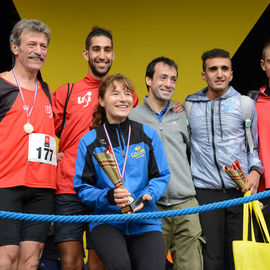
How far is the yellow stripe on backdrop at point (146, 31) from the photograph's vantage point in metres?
5.27

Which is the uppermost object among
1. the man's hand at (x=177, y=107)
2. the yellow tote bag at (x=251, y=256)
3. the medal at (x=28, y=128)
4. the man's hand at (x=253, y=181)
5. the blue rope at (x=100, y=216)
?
the man's hand at (x=177, y=107)

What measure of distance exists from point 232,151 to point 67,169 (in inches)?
47.9

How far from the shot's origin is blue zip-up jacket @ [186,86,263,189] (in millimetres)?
3197

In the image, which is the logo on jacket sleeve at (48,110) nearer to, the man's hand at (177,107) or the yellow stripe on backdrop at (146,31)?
the man's hand at (177,107)

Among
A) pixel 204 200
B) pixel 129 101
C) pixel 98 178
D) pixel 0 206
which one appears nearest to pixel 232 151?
pixel 204 200

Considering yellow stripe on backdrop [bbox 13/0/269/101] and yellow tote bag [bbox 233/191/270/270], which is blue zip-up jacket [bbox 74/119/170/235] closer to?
yellow tote bag [bbox 233/191/270/270]

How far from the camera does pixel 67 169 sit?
3.14m

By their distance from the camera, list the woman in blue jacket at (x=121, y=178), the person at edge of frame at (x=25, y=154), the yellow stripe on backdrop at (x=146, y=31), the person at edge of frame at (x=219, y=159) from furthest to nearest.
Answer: the yellow stripe on backdrop at (x=146, y=31) → the person at edge of frame at (x=219, y=159) → the person at edge of frame at (x=25, y=154) → the woman in blue jacket at (x=121, y=178)

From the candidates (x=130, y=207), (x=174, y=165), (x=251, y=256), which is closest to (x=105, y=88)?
(x=174, y=165)

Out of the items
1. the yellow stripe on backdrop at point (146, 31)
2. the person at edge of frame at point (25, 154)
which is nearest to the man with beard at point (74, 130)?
the person at edge of frame at point (25, 154)

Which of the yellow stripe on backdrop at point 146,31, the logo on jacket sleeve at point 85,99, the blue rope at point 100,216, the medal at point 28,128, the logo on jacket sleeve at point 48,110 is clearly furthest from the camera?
the yellow stripe on backdrop at point 146,31

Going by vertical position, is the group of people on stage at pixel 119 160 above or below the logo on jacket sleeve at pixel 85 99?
below

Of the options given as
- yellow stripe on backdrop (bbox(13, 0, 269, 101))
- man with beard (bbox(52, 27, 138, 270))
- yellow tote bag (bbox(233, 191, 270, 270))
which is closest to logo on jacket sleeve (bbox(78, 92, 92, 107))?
man with beard (bbox(52, 27, 138, 270))

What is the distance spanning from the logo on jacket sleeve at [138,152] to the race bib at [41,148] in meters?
0.58
